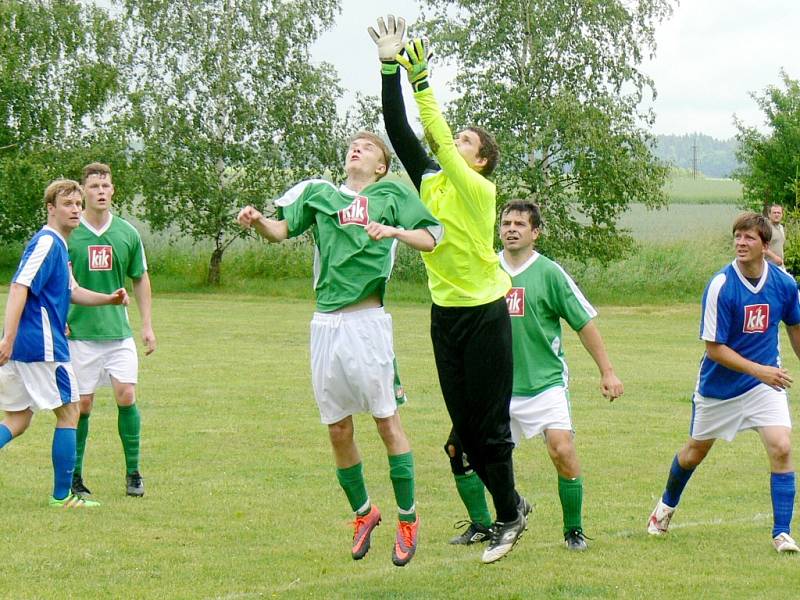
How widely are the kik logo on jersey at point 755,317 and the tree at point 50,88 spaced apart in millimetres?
34307

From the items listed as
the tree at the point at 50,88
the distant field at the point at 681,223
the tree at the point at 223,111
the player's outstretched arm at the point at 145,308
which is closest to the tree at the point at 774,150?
the distant field at the point at 681,223

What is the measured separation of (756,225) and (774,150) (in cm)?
3592

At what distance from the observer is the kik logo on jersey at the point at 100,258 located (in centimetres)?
872

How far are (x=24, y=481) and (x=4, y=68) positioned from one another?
3324 centimetres

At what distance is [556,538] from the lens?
293 inches

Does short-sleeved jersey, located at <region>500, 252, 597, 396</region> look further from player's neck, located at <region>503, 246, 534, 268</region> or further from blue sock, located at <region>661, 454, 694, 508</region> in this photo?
blue sock, located at <region>661, 454, 694, 508</region>

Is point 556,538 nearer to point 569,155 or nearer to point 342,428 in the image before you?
point 342,428

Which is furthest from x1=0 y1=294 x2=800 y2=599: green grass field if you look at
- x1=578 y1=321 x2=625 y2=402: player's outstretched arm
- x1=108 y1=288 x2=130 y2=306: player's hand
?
x1=108 y1=288 x2=130 y2=306: player's hand

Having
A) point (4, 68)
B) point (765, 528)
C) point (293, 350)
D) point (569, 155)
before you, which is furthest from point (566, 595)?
point (4, 68)

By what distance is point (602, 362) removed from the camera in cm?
706

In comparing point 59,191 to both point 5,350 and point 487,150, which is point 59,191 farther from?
point 487,150

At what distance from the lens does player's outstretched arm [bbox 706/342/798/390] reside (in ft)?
22.7

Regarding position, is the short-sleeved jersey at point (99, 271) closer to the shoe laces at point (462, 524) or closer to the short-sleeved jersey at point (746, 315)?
the shoe laces at point (462, 524)

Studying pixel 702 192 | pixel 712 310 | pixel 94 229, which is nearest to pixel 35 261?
pixel 94 229
